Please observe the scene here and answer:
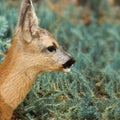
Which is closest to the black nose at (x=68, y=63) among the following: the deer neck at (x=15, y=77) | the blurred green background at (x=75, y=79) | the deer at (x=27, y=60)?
the deer at (x=27, y=60)

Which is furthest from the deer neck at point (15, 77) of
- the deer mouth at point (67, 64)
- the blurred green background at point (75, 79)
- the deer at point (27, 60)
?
the blurred green background at point (75, 79)

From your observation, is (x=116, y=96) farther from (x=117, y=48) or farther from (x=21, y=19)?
(x=117, y=48)

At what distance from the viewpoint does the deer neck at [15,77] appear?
2.98 meters

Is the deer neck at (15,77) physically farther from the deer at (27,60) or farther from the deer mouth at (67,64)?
the deer mouth at (67,64)

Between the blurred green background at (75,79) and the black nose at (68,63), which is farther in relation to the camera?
the blurred green background at (75,79)

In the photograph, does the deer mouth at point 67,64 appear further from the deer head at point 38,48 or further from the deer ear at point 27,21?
the deer ear at point 27,21

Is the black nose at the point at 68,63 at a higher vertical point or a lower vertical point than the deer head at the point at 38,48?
lower

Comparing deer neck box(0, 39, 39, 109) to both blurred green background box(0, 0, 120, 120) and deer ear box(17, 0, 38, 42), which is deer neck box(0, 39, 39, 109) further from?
blurred green background box(0, 0, 120, 120)

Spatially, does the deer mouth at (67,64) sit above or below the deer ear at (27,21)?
below

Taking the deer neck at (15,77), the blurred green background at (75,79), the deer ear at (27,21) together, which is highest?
the deer ear at (27,21)

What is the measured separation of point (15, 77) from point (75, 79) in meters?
0.76

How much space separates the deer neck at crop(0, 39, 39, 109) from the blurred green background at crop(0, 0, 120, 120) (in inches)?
10.1

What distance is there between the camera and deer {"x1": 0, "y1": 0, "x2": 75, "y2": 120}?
2.97 metres

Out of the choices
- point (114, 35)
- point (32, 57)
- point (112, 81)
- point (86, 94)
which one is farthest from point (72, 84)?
point (114, 35)
